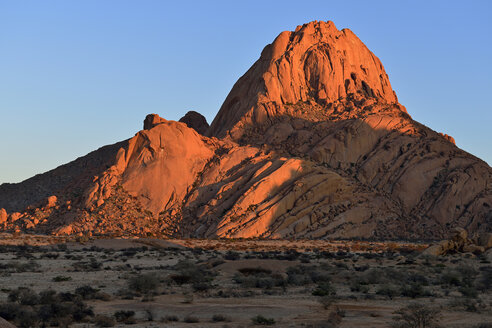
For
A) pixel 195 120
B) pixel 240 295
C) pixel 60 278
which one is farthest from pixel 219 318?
pixel 195 120

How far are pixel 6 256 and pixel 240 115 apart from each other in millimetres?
59732

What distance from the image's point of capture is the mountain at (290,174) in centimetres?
9119

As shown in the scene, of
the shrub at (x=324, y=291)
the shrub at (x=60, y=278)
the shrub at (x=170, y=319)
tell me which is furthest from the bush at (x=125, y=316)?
the shrub at (x=60, y=278)

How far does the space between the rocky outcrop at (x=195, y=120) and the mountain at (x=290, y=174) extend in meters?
16.5

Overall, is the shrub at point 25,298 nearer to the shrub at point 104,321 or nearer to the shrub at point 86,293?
the shrub at point 86,293

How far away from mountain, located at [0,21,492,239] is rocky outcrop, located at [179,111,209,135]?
54.1ft

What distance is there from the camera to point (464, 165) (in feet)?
338

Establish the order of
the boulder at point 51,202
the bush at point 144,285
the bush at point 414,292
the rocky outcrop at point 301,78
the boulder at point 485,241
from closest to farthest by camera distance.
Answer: the bush at point 414,292, the bush at point 144,285, the boulder at point 485,241, the boulder at point 51,202, the rocky outcrop at point 301,78

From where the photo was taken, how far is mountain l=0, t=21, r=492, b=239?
91.2m

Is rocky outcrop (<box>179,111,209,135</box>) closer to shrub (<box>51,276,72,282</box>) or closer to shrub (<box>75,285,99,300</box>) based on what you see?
shrub (<box>51,276,72,282</box>)

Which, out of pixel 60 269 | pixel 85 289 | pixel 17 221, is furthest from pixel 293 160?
pixel 85 289

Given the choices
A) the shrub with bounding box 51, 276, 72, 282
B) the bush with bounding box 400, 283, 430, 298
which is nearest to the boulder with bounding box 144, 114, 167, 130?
the shrub with bounding box 51, 276, 72, 282

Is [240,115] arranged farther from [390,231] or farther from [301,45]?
[390,231]

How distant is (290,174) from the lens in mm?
93938
